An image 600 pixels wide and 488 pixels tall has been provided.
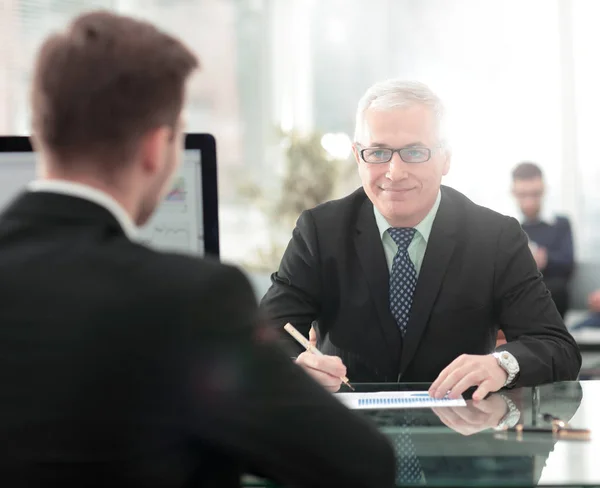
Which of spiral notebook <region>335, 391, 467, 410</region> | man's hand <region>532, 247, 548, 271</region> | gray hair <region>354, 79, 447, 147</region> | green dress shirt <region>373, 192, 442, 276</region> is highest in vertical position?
gray hair <region>354, 79, 447, 147</region>

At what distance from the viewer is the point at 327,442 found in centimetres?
85

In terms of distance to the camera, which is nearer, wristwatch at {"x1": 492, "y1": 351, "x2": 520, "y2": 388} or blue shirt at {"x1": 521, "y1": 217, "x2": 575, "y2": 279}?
wristwatch at {"x1": 492, "y1": 351, "x2": 520, "y2": 388}

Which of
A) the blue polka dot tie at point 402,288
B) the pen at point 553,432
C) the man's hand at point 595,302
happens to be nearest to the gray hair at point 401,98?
the blue polka dot tie at point 402,288

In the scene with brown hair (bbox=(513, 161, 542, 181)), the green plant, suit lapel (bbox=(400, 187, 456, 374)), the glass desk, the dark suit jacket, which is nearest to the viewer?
the dark suit jacket

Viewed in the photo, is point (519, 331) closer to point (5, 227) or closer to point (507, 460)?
point (507, 460)

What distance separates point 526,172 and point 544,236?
22.1 inches

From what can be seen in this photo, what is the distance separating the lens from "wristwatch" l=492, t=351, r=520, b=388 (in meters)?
1.79

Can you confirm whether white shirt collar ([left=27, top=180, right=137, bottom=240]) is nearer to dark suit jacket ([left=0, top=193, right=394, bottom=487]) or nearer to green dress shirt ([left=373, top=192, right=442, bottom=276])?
dark suit jacket ([left=0, top=193, right=394, bottom=487])

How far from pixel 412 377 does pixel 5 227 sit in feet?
4.57

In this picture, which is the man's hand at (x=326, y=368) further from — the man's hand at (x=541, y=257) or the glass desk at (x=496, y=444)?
the man's hand at (x=541, y=257)

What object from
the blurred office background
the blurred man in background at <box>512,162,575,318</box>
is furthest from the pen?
the blurred office background

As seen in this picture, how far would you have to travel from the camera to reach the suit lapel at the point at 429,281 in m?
2.08

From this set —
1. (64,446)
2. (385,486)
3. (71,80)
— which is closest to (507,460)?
(385,486)

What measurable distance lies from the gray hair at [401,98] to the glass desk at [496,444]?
78cm
